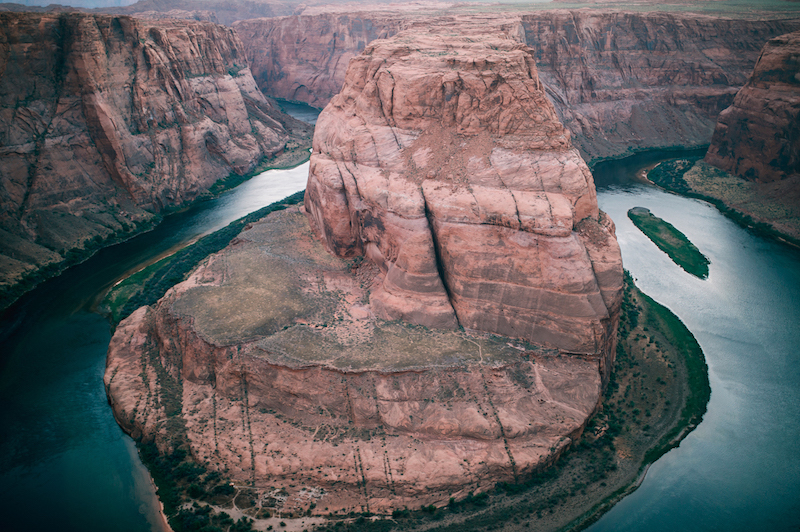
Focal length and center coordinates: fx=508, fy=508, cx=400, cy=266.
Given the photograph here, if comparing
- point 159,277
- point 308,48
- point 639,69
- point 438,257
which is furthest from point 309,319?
point 308,48

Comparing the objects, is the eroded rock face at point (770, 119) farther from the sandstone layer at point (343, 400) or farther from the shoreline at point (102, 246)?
the shoreline at point (102, 246)

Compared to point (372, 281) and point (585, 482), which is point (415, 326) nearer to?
point (372, 281)

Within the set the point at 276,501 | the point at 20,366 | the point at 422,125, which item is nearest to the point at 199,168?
the point at 20,366

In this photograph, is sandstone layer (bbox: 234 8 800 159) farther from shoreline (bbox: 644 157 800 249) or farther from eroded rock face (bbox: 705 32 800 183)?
eroded rock face (bbox: 705 32 800 183)

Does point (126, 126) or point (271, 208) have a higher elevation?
point (126, 126)

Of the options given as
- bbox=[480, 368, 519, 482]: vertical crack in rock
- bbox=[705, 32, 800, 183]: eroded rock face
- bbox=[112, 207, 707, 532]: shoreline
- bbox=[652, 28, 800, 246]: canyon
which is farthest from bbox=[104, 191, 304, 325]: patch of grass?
bbox=[705, 32, 800, 183]: eroded rock face

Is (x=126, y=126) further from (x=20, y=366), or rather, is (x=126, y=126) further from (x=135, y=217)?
(x=20, y=366)

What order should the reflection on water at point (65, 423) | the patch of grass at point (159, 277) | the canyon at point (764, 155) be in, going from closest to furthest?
the reflection on water at point (65, 423) → the patch of grass at point (159, 277) → the canyon at point (764, 155)

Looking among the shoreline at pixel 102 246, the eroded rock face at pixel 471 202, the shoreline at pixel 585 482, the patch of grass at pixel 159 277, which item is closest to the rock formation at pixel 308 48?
the shoreline at pixel 102 246
